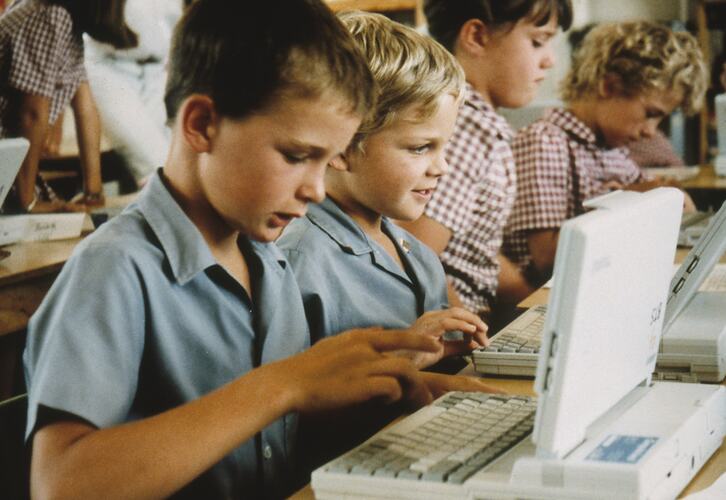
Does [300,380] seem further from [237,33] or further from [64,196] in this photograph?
[64,196]

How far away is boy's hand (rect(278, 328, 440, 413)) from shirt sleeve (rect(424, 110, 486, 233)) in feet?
3.30

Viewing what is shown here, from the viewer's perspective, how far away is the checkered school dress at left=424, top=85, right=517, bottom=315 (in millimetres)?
2141

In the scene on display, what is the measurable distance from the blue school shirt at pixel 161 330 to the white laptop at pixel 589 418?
163 mm

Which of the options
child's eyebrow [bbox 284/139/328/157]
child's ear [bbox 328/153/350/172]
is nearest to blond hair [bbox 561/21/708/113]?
child's ear [bbox 328/153/350/172]

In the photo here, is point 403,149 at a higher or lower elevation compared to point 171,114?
lower

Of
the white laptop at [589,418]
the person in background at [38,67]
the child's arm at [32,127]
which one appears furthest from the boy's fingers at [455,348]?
the child's arm at [32,127]

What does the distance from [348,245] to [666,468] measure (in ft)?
2.53

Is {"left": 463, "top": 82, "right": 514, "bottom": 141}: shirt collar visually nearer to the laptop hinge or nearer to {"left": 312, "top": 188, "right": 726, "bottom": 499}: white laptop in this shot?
{"left": 312, "top": 188, "right": 726, "bottom": 499}: white laptop

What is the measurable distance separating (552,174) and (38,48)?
5.35ft

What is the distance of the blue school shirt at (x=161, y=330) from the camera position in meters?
1.00

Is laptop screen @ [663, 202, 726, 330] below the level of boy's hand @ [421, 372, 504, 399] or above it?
above

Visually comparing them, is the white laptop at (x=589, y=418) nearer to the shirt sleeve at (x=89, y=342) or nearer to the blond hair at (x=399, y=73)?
the shirt sleeve at (x=89, y=342)

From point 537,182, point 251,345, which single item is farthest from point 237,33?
point 537,182

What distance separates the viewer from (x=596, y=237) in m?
0.79
